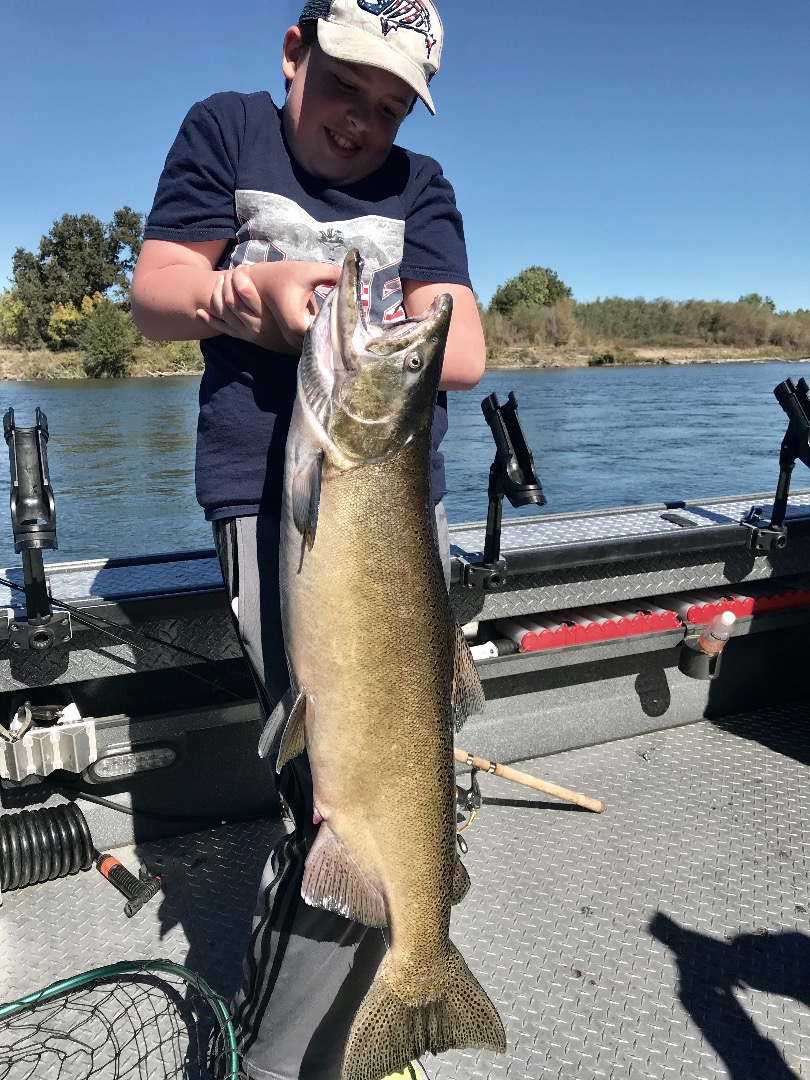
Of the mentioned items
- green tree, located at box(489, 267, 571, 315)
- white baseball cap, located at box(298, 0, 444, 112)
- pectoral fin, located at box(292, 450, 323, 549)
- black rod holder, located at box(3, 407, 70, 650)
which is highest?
green tree, located at box(489, 267, 571, 315)

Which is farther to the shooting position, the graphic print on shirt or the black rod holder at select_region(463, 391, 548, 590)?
the black rod holder at select_region(463, 391, 548, 590)

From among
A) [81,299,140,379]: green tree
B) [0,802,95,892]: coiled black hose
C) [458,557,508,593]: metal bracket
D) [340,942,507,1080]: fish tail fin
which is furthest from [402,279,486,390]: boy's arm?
[81,299,140,379]: green tree

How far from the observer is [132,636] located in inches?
101

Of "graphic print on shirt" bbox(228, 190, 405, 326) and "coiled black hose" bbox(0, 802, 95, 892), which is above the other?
"graphic print on shirt" bbox(228, 190, 405, 326)

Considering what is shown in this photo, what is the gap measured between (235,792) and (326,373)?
7.08 feet

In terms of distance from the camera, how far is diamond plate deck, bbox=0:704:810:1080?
7.28 feet

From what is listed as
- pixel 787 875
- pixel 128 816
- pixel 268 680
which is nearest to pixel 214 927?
pixel 128 816

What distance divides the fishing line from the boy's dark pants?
0.92 meters

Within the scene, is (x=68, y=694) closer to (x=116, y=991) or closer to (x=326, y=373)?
(x=116, y=991)

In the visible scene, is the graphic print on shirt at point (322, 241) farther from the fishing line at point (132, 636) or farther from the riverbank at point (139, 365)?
the riverbank at point (139, 365)

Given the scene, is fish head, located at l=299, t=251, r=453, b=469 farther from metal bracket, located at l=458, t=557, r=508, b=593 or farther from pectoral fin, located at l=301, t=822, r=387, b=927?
metal bracket, located at l=458, t=557, r=508, b=593

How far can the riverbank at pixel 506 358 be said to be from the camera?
35250 mm

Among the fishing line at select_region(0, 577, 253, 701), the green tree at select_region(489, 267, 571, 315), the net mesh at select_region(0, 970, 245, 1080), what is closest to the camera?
the net mesh at select_region(0, 970, 245, 1080)

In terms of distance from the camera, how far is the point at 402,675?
4.85 feet
